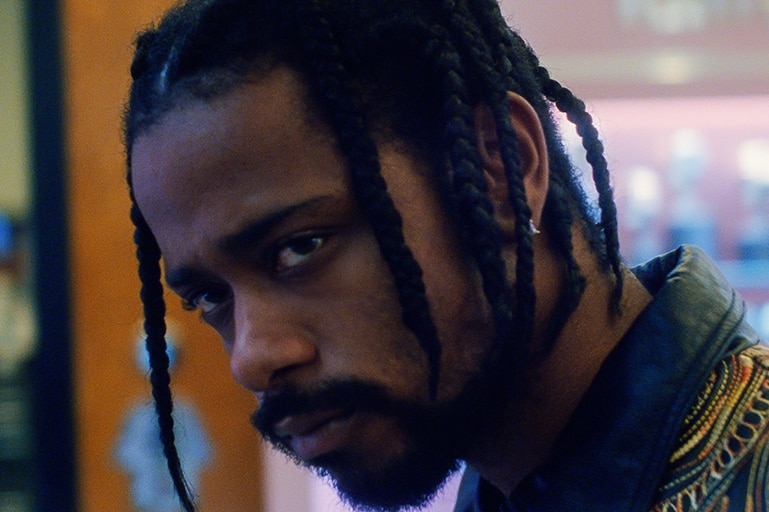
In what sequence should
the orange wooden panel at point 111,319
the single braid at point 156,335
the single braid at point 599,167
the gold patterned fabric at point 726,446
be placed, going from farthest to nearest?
the orange wooden panel at point 111,319 → the single braid at point 156,335 → the single braid at point 599,167 → the gold patterned fabric at point 726,446

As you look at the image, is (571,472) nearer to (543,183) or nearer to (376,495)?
(376,495)

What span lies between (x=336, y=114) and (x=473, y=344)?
0.29 meters

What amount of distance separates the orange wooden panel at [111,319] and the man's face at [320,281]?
50.9 inches

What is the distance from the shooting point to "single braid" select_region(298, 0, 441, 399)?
954 mm

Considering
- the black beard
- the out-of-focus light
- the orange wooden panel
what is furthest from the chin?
the out-of-focus light

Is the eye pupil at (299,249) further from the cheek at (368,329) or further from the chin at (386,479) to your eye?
the chin at (386,479)

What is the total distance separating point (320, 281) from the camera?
99cm

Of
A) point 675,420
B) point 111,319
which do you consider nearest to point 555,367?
point 675,420

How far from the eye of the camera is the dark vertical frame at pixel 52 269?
2285 millimetres

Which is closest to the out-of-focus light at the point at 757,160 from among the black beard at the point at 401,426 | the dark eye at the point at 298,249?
the black beard at the point at 401,426

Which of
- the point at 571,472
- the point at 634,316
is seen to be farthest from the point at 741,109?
the point at 571,472

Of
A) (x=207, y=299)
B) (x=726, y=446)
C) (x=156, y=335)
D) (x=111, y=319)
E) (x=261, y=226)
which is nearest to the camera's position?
(x=726, y=446)

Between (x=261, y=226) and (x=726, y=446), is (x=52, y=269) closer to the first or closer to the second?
(x=261, y=226)

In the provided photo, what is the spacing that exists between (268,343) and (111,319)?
1407mm
